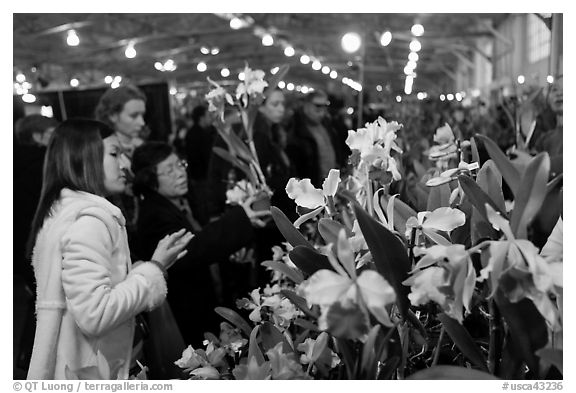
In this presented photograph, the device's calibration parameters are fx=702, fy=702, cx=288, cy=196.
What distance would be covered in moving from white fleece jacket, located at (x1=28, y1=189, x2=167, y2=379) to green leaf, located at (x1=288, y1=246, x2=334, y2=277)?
1.88 feet

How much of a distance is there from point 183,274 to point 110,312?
662 millimetres

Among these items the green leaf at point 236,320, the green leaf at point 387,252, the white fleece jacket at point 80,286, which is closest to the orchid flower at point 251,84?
the white fleece jacket at point 80,286

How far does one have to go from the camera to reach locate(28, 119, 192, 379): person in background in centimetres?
128

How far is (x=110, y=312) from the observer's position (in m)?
1.30

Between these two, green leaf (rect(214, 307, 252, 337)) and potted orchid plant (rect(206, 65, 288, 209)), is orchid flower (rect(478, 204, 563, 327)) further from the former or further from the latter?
potted orchid plant (rect(206, 65, 288, 209))

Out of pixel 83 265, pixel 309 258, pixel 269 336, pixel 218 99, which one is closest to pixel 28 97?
pixel 218 99

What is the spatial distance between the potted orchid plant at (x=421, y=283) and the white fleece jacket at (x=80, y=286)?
0.35 meters

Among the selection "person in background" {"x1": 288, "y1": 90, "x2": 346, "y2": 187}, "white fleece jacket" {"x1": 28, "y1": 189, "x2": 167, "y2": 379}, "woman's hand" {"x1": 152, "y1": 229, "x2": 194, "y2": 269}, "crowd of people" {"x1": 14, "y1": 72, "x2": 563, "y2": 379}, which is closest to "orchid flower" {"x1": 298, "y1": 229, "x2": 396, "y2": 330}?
"crowd of people" {"x1": 14, "y1": 72, "x2": 563, "y2": 379}

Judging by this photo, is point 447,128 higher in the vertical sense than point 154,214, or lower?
higher
